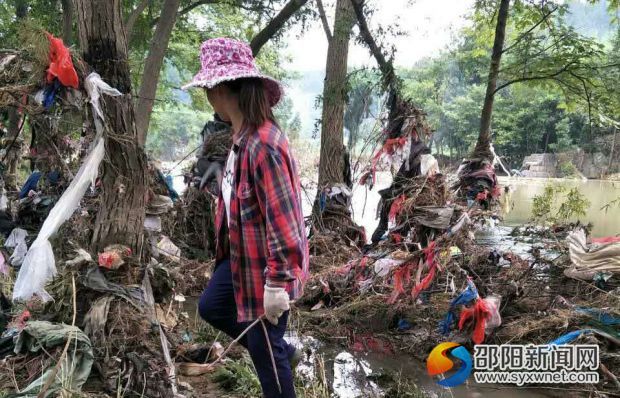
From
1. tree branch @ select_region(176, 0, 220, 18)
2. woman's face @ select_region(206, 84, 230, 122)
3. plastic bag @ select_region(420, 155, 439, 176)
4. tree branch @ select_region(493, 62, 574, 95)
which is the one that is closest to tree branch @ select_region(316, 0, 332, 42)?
tree branch @ select_region(176, 0, 220, 18)

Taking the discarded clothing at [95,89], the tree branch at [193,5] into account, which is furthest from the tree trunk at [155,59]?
the discarded clothing at [95,89]

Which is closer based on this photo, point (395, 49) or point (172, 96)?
point (395, 49)

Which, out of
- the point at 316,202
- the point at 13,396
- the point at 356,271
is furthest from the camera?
the point at 316,202

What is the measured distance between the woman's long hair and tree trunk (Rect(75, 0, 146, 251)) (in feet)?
4.76

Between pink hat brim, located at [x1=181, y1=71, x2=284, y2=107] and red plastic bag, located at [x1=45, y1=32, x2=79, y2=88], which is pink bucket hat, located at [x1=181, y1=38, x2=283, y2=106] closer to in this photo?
pink hat brim, located at [x1=181, y1=71, x2=284, y2=107]

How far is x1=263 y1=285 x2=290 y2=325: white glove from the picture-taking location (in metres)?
1.84

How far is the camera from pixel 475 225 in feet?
14.4

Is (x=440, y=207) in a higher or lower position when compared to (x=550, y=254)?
higher

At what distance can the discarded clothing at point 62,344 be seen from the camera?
2.48 meters

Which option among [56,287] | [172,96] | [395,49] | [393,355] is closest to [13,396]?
[56,287]

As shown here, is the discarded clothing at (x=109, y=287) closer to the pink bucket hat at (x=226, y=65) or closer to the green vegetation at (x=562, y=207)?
the pink bucket hat at (x=226, y=65)

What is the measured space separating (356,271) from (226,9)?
1044 centimetres

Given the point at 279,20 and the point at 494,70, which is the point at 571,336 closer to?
the point at 494,70

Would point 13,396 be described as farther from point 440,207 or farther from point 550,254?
point 550,254
